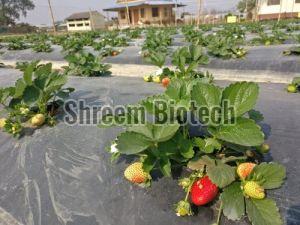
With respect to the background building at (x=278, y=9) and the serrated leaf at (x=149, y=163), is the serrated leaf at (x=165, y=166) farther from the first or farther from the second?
the background building at (x=278, y=9)

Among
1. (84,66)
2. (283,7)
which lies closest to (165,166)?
(84,66)

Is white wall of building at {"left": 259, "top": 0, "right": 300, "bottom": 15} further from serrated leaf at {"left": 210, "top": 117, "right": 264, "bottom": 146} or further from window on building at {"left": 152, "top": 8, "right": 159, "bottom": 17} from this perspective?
serrated leaf at {"left": 210, "top": 117, "right": 264, "bottom": 146}

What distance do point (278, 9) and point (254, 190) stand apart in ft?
92.5

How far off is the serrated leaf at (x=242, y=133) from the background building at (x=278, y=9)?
1053 inches

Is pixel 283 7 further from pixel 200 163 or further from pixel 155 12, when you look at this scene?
pixel 200 163

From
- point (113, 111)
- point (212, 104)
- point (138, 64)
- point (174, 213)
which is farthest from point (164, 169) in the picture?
point (138, 64)

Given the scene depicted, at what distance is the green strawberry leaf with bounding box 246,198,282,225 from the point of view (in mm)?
1008

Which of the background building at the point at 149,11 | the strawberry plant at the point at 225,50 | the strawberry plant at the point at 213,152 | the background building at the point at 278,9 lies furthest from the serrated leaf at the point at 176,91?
the background building at the point at 149,11

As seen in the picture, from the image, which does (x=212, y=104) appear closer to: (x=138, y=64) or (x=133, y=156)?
(x=133, y=156)

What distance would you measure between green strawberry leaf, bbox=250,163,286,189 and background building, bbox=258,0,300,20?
87.8ft

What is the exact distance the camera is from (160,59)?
309 centimetres

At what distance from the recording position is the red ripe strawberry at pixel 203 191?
113cm

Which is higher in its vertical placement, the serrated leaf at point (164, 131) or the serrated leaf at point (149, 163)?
the serrated leaf at point (164, 131)

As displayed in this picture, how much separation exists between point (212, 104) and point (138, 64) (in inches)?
187
